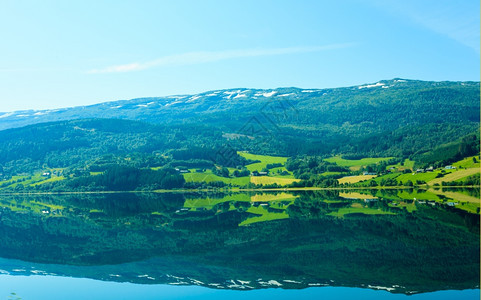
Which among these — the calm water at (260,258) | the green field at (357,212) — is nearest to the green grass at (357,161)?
the green field at (357,212)

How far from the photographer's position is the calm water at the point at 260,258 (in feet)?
83.5

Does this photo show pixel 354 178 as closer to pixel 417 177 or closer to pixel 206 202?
pixel 417 177

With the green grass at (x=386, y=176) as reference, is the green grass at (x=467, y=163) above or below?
above

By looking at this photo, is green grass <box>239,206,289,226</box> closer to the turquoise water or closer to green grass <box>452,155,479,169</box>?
the turquoise water

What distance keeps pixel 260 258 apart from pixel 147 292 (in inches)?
393

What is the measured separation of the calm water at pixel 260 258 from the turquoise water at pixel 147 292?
6cm

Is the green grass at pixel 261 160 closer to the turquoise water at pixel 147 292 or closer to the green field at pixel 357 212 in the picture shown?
the green field at pixel 357 212

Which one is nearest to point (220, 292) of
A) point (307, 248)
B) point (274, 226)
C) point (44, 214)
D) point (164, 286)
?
point (164, 286)

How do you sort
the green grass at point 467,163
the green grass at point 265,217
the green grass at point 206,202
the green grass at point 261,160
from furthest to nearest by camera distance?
the green grass at point 261,160
the green grass at point 467,163
the green grass at point 206,202
the green grass at point 265,217

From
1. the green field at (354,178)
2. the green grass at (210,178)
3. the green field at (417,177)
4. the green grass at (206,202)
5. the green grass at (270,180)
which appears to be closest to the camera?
the green grass at (206,202)

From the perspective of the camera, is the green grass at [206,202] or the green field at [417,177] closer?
the green grass at [206,202]

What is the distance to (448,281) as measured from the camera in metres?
24.7

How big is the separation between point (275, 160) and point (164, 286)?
151793 millimetres

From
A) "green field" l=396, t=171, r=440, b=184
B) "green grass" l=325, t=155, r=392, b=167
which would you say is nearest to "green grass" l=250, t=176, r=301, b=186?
"green grass" l=325, t=155, r=392, b=167
